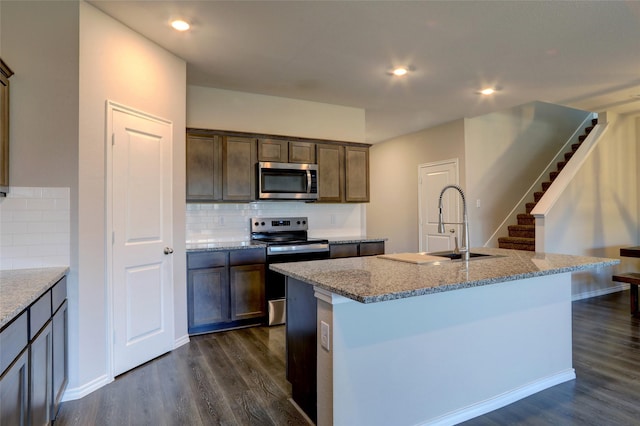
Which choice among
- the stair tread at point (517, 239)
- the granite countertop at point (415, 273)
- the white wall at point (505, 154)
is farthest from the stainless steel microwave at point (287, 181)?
the stair tread at point (517, 239)

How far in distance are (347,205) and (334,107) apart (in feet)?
4.36

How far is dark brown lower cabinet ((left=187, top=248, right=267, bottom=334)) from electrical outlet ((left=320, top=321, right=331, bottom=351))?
6.70 ft

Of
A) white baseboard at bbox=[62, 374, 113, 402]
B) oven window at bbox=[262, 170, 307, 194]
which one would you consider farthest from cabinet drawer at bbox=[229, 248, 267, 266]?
white baseboard at bbox=[62, 374, 113, 402]

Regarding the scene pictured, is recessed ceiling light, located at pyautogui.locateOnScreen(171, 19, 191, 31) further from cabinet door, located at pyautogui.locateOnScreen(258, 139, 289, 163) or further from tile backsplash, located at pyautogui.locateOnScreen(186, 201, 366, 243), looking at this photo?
tile backsplash, located at pyautogui.locateOnScreen(186, 201, 366, 243)

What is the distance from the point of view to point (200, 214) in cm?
409

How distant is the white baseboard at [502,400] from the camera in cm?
204

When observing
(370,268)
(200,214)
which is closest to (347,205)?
(200,214)

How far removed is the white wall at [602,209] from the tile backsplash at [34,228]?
5.07 m

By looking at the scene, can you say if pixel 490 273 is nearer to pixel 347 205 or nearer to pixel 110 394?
pixel 110 394

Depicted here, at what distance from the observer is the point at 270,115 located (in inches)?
175

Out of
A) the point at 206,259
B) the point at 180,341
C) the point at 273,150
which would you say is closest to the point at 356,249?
the point at 273,150

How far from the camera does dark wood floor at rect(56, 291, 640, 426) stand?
211cm

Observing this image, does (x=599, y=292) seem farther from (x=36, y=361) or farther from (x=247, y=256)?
(x=36, y=361)

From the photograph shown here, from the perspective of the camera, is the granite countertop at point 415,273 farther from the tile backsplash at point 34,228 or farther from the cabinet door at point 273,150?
the cabinet door at point 273,150
